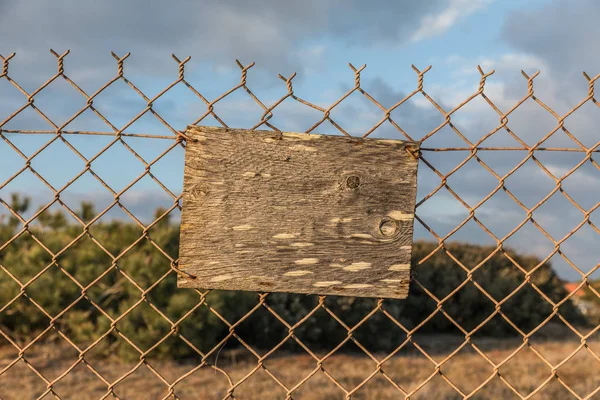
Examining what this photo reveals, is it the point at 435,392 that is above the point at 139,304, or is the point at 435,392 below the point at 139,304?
below

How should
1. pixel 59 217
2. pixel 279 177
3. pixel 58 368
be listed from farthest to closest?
pixel 59 217, pixel 58 368, pixel 279 177

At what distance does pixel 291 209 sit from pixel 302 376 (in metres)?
4.18

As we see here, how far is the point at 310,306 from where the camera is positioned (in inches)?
304

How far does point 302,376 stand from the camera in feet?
19.2

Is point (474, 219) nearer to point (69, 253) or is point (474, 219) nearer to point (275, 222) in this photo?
point (275, 222)

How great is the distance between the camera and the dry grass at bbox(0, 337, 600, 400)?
5039 mm

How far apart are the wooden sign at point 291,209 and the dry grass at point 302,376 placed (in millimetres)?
2877

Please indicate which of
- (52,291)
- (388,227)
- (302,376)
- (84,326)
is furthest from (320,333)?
(388,227)

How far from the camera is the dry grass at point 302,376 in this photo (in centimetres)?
504

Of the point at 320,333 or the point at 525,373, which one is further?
the point at 320,333

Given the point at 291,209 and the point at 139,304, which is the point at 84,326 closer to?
the point at 139,304

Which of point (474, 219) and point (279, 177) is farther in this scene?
point (474, 219)

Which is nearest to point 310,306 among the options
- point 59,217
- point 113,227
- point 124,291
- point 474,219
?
point 124,291

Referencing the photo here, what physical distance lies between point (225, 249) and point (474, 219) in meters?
0.83
